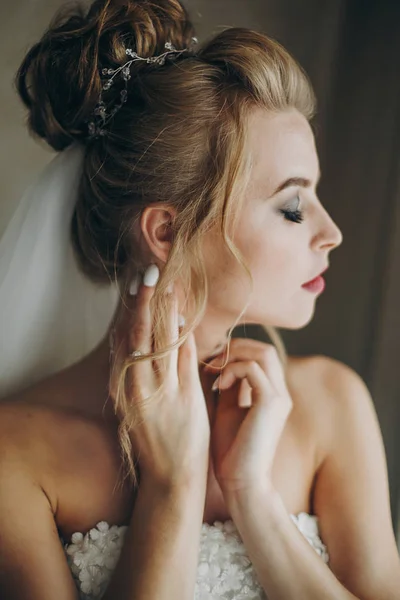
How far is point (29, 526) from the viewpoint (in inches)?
38.2

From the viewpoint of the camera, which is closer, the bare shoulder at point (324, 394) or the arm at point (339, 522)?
the arm at point (339, 522)

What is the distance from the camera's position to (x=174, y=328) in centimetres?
108

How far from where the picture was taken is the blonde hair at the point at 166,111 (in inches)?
41.2

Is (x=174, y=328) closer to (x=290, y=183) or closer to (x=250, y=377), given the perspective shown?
(x=250, y=377)

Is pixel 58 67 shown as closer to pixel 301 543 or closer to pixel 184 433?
pixel 184 433

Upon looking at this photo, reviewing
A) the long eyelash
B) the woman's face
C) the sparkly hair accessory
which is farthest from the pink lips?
the sparkly hair accessory

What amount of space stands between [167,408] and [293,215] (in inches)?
15.5

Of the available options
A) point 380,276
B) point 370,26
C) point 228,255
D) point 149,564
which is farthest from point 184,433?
point 370,26

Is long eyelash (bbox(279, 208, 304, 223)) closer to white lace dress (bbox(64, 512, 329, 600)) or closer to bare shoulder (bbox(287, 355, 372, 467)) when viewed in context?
bare shoulder (bbox(287, 355, 372, 467))

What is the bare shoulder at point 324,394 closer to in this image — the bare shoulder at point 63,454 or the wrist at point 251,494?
the wrist at point 251,494

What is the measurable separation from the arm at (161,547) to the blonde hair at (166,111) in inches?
3.4

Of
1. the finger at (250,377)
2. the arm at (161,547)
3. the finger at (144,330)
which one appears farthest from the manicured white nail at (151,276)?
the arm at (161,547)

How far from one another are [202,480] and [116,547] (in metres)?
0.17

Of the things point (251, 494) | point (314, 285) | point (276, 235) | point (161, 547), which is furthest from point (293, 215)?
point (161, 547)
